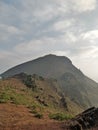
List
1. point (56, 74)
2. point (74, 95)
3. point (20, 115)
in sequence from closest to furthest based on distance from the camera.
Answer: point (20, 115), point (74, 95), point (56, 74)

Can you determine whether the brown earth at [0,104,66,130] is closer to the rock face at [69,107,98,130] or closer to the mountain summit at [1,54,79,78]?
the rock face at [69,107,98,130]

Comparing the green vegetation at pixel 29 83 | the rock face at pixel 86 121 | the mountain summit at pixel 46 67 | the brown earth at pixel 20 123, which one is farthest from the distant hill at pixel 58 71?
the rock face at pixel 86 121

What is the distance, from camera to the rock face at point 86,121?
17469mm

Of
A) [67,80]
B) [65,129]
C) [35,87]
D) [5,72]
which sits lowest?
[65,129]

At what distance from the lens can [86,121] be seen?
18.3 meters

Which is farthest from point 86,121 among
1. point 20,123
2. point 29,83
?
point 29,83

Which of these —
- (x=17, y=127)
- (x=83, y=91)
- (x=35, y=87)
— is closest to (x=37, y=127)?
(x=17, y=127)

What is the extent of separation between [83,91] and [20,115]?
260 feet

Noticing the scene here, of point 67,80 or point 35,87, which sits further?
point 67,80

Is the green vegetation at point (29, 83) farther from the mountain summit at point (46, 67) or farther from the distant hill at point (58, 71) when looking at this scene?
the mountain summit at point (46, 67)

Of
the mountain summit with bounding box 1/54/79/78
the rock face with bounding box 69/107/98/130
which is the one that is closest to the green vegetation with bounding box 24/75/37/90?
the rock face with bounding box 69/107/98/130

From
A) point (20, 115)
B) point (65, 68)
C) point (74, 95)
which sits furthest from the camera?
point (65, 68)

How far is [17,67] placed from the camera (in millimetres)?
133375

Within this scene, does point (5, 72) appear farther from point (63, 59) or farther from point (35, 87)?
point (35, 87)
